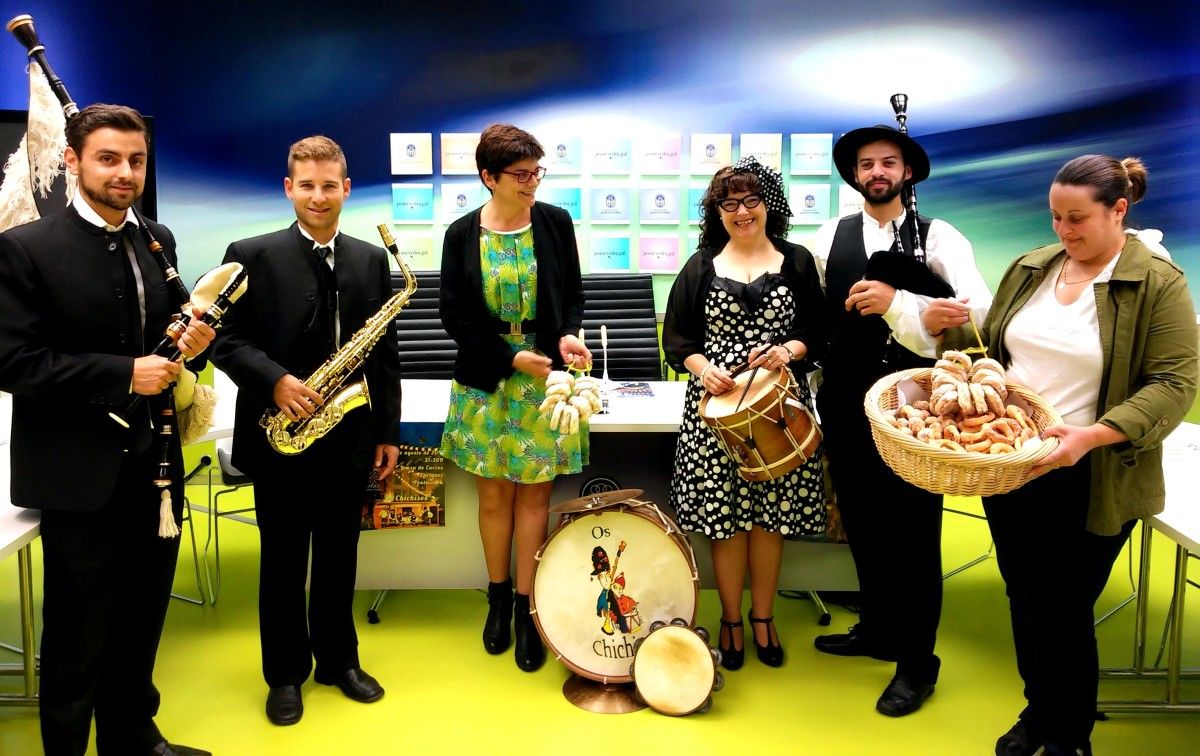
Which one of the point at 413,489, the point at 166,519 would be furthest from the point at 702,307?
the point at 166,519

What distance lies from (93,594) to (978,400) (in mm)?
2278

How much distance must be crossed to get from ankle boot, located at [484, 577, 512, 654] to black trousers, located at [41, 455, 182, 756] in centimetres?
130

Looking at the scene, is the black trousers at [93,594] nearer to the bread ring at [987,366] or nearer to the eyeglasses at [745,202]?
the eyeglasses at [745,202]

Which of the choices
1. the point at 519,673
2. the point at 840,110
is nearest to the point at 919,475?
the point at 519,673

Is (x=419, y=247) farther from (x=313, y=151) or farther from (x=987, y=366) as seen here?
(x=987, y=366)

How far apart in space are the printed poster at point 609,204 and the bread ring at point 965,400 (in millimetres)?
3842

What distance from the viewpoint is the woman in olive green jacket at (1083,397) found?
2.23 m

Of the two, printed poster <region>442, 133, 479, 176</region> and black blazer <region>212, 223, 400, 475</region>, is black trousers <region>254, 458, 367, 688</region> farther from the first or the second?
printed poster <region>442, 133, 479, 176</region>

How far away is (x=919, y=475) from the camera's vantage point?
222 cm

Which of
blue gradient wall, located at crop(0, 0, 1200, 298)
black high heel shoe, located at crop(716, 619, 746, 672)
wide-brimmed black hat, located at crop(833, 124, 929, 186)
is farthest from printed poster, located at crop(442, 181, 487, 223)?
black high heel shoe, located at crop(716, 619, 746, 672)

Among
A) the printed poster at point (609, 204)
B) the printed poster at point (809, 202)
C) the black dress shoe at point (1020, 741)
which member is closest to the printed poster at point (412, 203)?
the printed poster at point (609, 204)

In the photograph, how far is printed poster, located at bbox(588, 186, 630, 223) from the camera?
5.81 metres

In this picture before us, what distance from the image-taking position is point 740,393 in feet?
9.46

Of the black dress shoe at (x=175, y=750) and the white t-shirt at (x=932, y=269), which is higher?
the white t-shirt at (x=932, y=269)
